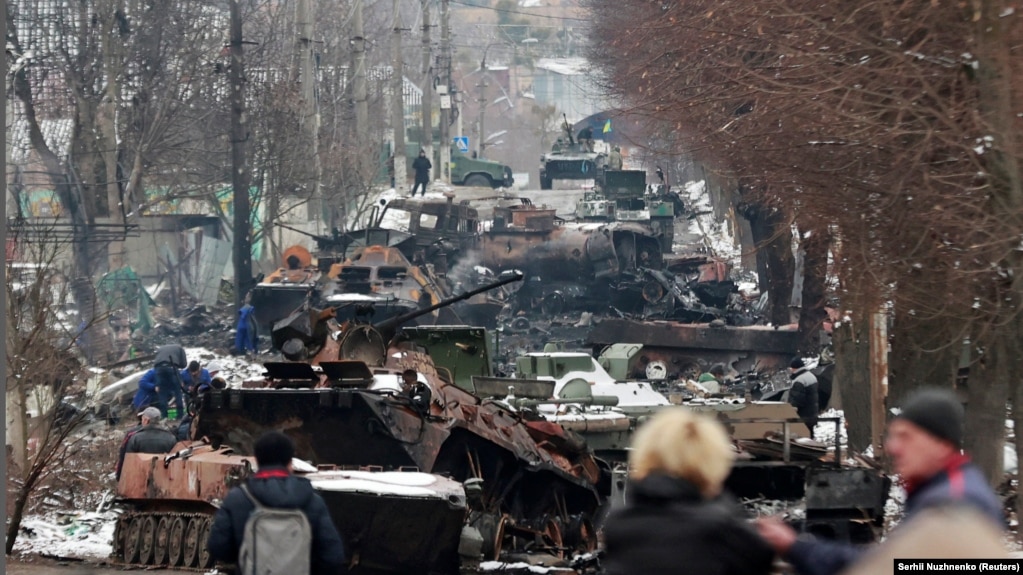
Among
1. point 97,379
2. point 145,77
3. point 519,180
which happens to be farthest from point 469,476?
point 519,180

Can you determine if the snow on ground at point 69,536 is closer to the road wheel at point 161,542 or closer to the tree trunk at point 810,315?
the road wheel at point 161,542

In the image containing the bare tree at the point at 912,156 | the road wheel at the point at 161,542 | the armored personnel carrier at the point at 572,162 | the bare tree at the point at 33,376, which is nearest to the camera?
the bare tree at the point at 912,156

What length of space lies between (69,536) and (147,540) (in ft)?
7.88

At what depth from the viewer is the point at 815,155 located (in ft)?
46.0

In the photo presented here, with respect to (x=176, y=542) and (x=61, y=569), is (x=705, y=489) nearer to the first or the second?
(x=176, y=542)

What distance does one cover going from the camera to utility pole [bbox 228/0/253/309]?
31109 millimetres

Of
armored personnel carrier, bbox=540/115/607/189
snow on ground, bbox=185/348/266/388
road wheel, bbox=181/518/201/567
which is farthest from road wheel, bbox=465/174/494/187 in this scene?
road wheel, bbox=181/518/201/567

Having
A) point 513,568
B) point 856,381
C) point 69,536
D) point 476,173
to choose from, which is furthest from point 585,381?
point 476,173

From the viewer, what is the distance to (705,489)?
176 inches

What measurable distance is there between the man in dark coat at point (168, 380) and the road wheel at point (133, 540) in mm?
9241

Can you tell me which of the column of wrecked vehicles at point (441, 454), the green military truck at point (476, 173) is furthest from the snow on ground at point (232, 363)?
the green military truck at point (476, 173)

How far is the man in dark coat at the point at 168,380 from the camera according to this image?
2195 cm

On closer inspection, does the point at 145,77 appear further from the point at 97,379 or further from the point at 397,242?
the point at 97,379

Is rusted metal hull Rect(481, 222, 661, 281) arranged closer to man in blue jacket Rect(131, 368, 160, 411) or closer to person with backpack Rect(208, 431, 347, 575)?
man in blue jacket Rect(131, 368, 160, 411)
